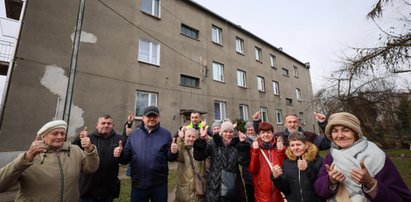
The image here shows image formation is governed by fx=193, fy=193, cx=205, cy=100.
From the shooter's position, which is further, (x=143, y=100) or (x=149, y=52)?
(x=149, y=52)

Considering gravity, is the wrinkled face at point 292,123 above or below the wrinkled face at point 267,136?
above

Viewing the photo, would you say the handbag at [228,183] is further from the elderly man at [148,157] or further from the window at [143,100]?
the window at [143,100]

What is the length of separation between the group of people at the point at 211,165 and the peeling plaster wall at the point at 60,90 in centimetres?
538

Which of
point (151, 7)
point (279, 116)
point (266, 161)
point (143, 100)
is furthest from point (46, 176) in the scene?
point (279, 116)

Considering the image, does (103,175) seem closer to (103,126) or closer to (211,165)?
(103,126)

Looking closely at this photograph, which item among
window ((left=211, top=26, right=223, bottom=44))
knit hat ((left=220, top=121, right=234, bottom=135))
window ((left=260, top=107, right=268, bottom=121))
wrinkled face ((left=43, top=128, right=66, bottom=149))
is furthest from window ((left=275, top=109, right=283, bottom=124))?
wrinkled face ((left=43, top=128, right=66, bottom=149))

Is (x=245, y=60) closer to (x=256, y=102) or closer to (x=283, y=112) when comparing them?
(x=256, y=102)

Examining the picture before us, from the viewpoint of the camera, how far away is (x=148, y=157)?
2982mm

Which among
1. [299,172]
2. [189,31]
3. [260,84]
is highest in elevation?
[189,31]

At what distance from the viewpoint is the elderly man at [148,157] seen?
2.92 metres

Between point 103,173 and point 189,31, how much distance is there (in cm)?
1161

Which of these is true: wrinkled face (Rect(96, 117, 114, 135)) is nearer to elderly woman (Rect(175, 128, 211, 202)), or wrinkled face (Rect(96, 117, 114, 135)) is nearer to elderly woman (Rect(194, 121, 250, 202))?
elderly woman (Rect(175, 128, 211, 202))

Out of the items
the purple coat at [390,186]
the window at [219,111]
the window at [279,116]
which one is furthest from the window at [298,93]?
the purple coat at [390,186]

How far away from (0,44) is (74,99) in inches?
149
